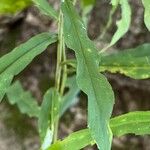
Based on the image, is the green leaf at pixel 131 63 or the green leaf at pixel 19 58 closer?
the green leaf at pixel 19 58

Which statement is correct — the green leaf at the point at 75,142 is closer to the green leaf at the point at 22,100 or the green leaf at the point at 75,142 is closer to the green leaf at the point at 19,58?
the green leaf at the point at 19,58

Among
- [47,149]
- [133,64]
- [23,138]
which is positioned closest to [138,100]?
[23,138]

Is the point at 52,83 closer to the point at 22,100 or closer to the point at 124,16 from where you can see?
the point at 22,100

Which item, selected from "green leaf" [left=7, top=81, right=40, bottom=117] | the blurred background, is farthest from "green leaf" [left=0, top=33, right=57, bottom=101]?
the blurred background

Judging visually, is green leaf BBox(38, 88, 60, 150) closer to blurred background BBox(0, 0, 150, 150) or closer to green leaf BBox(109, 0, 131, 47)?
green leaf BBox(109, 0, 131, 47)

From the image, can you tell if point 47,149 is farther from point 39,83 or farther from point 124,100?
point 39,83

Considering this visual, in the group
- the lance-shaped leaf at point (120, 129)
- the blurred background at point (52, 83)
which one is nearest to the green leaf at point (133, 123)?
the lance-shaped leaf at point (120, 129)

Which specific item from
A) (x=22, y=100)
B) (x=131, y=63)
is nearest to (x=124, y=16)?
(x=131, y=63)
